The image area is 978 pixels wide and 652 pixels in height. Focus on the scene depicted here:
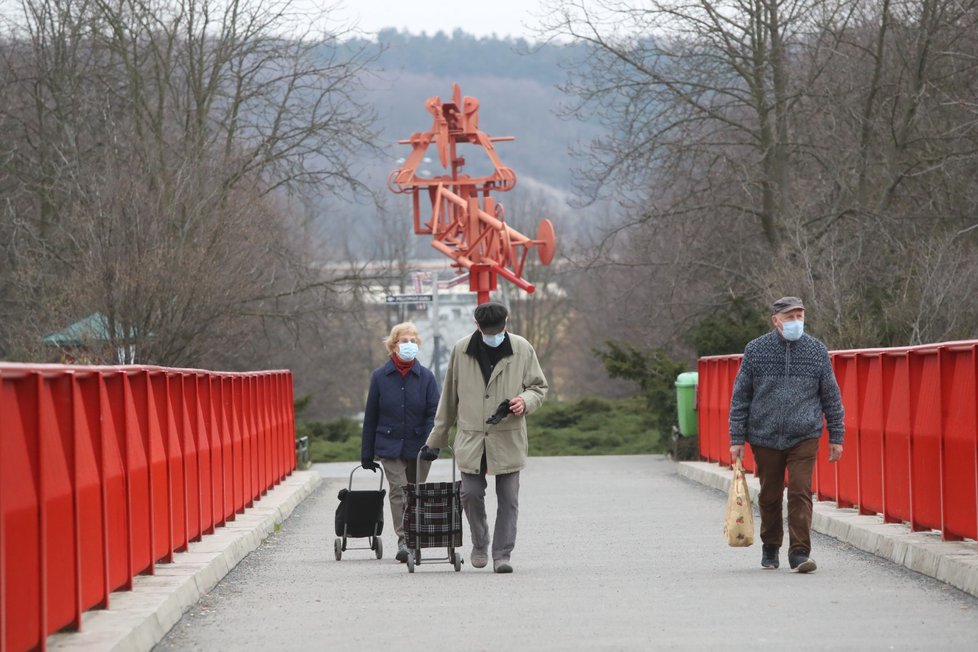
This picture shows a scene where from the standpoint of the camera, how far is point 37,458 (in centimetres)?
794

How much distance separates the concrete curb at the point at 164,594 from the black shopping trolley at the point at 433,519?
137 cm

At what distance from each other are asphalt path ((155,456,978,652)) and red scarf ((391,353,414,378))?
1492 mm

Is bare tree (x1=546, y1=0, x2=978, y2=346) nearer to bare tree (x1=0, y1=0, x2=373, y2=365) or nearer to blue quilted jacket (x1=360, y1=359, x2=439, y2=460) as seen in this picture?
bare tree (x1=0, y1=0, x2=373, y2=365)

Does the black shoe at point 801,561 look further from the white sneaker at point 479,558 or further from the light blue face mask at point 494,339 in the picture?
the light blue face mask at point 494,339

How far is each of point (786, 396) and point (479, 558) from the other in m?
2.47

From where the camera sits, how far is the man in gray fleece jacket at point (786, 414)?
1220cm

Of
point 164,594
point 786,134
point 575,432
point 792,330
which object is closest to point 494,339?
point 792,330

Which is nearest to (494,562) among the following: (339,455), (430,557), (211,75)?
(430,557)

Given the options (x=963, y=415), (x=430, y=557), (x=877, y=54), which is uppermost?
(x=877, y=54)

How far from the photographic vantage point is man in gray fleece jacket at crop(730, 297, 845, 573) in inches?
480

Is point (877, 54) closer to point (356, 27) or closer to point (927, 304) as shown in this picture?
point (927, 304)

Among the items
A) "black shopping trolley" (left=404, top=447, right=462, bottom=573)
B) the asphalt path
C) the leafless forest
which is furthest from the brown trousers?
the leafless forest

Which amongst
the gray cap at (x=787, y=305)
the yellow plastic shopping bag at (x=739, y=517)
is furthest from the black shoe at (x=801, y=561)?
the gray cap at (x=787, y=305)

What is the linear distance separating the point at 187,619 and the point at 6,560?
3.26 metres
